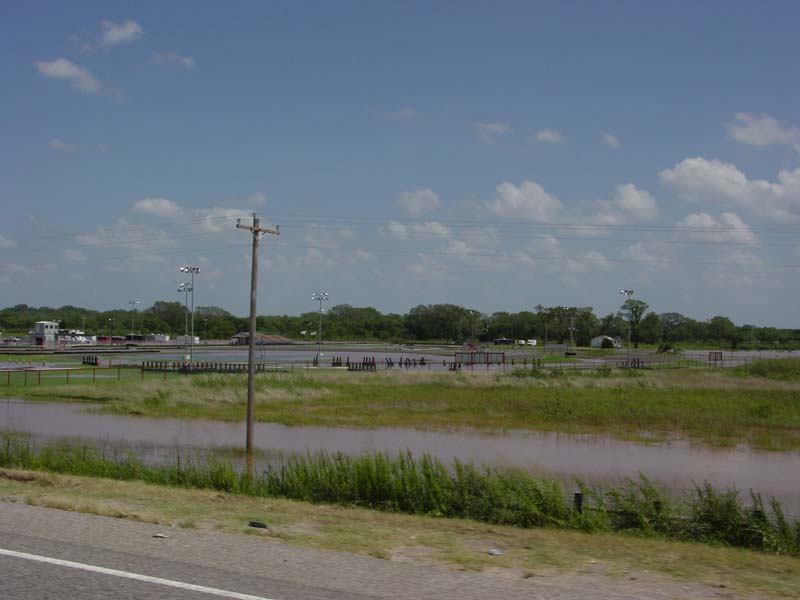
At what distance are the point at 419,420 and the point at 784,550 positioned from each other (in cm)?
2818

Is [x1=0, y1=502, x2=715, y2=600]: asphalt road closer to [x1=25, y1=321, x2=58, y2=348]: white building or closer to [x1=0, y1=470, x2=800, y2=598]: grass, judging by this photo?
[x1=0, y1=470, x2=800, y2=598]: grass

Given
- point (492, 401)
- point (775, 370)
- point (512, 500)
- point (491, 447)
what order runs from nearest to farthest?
point (512, 500) → point (491, 447) → point (492, 401) → point (775, 370)

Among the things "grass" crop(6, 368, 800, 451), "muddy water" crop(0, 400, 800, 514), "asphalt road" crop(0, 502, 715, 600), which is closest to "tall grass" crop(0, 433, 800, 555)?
"asphalt road" crop(0, 502, 715, 600)

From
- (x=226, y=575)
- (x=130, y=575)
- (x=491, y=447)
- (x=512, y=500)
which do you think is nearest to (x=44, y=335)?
(x=491, y=447)

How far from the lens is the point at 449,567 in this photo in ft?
33.3

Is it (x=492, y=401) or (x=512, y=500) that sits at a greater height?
(x=512, y=500)

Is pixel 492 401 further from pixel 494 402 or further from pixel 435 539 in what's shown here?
pixel 435 539

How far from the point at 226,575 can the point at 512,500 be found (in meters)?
7.91

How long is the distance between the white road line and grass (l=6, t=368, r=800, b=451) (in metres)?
29.5

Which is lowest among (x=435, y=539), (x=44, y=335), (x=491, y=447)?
(x=491, y=447)

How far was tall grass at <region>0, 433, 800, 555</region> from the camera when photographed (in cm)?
1450

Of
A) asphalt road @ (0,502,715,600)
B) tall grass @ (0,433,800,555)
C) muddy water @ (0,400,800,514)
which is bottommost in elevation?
muddy water @ (0,400,800,514)

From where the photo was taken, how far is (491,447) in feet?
104

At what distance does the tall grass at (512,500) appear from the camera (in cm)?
1450
